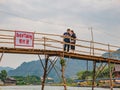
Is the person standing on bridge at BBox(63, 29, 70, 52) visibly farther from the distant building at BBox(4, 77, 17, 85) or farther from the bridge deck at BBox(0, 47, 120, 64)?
the distant building at BBox(4, 77, 17, 85)

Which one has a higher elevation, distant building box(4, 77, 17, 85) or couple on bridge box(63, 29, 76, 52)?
couple on bridge box(63, 29, 76, 52)

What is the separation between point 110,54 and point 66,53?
6.83 m

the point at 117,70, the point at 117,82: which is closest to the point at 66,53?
the point at 117,82

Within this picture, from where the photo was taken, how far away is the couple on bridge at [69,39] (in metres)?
27.1

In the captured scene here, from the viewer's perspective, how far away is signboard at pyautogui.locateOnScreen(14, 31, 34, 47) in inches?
925

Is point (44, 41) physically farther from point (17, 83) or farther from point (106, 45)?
point (17, 83)

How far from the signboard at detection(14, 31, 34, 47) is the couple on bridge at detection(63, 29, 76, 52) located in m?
3.51

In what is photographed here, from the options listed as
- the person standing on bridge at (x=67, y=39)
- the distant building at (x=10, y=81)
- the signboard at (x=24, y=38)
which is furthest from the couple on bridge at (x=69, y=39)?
the distant building at (x=10, y=81)

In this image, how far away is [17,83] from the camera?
7451 inches

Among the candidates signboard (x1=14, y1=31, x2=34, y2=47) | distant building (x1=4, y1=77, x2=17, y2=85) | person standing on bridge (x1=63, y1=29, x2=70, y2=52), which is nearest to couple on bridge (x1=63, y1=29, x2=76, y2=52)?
person standing on bridge (x1=63, y1=29, x2=70, y2=52)

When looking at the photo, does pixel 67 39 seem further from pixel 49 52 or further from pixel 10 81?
pixel 10 81

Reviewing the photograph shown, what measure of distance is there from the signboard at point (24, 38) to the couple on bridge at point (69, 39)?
3.51 m

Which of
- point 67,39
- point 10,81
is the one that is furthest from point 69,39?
point 10,81

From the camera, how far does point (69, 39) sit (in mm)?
27500
